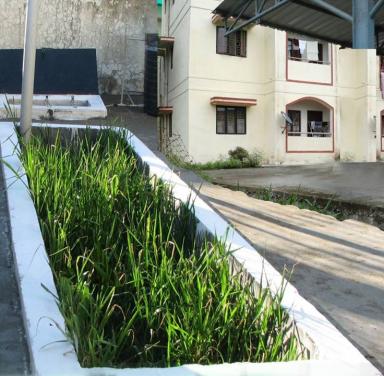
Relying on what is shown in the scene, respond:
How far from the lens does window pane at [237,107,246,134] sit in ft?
57.1

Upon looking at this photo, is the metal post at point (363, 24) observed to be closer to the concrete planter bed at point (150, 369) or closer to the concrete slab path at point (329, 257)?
the concrete slab path at point (329, 257)

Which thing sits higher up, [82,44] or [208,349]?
[82,44]

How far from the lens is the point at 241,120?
17500 millimetres

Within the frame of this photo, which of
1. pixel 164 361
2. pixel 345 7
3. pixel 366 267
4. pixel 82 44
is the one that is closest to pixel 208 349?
pixel 164 361

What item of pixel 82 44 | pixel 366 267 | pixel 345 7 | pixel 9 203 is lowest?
pixel 366 267

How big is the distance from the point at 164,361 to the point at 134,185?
1.52 meters

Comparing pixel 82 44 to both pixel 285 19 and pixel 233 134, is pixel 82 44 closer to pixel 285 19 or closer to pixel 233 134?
pixel 233 134

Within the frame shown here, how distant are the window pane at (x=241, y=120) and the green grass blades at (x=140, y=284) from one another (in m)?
14.4

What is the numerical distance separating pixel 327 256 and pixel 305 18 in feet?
20.4

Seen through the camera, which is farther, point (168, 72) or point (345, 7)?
point (168, 72)

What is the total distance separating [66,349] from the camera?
5.34 feet

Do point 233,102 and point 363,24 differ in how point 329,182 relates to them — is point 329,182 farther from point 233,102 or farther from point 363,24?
point 233,102

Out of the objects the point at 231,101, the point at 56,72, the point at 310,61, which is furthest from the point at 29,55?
the point at 310,61

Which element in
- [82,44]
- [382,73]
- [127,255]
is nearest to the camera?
[127,255]
